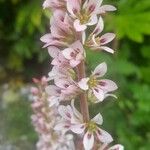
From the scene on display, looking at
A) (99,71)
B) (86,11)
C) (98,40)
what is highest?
(86,11)

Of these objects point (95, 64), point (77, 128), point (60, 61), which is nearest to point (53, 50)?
point (60, 61)

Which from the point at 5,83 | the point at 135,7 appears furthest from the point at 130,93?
the point at 5,83

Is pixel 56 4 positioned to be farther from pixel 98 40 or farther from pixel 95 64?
pixel 95 64

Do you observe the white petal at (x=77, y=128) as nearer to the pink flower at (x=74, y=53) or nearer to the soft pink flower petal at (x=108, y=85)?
the soft pink flower petal at (x=108, y=85)

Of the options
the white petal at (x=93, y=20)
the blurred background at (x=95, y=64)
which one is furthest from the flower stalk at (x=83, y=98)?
the blurred background at (x=95, y=64)

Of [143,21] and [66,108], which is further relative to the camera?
[143,21]

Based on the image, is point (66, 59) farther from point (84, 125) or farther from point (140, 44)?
point (140, 44)
